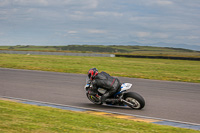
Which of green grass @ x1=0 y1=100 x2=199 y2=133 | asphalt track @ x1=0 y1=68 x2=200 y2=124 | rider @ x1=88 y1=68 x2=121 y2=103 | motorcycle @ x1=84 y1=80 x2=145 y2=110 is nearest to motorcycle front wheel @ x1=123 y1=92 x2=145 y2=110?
motorcycle @ x1=84 y1=80 x2=145 y2=110

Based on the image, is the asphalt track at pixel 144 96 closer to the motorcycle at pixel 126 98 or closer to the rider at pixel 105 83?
the motorcycle at pixel 126 98

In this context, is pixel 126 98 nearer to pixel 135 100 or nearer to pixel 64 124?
pixel 135 100

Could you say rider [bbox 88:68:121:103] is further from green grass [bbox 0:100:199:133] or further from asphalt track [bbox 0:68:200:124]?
green grass [bbox 0:100:199:133]

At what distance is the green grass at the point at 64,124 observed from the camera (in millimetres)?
6090

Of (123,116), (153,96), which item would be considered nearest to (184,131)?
(123,116)

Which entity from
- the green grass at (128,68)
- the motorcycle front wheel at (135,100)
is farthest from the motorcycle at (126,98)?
the green grass at (128,68)

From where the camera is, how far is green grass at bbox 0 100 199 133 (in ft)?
20.0

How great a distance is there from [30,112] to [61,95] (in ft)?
13.3

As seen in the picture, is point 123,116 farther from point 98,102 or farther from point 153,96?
point 153,96

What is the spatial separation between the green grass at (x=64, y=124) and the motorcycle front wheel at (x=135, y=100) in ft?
5.93

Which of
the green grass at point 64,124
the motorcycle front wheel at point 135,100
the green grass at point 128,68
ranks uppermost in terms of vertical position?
the green grass at point 128,68

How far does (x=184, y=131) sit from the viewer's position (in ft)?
21.8

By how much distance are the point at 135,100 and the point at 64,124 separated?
3284mm

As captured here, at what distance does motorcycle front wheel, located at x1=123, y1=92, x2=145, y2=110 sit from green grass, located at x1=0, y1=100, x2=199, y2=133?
1806 millimetres
